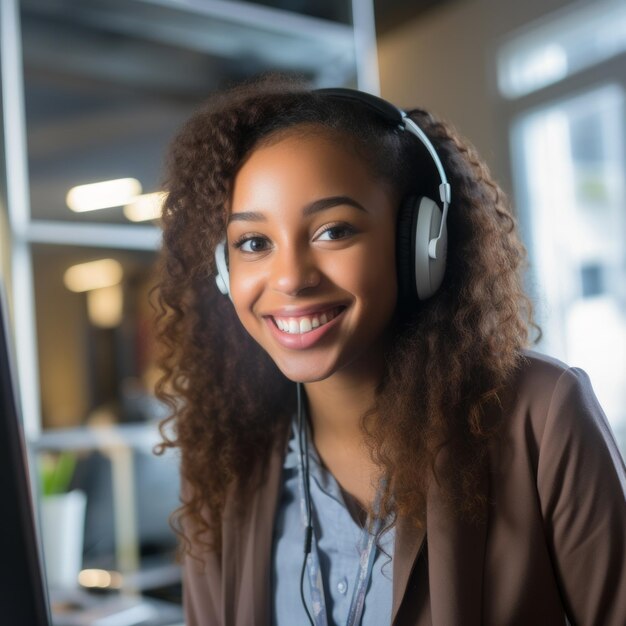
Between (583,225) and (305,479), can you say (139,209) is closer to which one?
(583,225)

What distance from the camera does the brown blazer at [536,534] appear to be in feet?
3.25

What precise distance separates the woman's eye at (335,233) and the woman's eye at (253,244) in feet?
0.27

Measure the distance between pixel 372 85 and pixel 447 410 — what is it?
291 cm

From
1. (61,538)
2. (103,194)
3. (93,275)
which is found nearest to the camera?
(61,538)

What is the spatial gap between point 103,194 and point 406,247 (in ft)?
9.37

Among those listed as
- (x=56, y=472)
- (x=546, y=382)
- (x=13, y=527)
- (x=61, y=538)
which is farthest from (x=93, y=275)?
(x=13, y=527)

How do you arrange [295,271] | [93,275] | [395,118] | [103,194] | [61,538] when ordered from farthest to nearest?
[93,275] < [103,194] < [61,538] < [395,118] < [295,271]

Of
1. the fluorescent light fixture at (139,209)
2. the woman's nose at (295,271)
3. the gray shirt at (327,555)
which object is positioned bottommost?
the gray shirt at (327,555)

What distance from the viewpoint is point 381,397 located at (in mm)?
1141

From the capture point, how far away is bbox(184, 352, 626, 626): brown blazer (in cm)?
99

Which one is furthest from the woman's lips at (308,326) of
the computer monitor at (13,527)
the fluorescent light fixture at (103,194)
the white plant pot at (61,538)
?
the fluorescent light fixture at (103,194)

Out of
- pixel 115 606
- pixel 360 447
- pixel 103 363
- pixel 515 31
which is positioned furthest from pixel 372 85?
pixel 360 447

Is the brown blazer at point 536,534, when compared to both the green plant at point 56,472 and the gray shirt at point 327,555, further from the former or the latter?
the green plant at point 56,472

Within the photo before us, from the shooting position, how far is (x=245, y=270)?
42.5 inches
